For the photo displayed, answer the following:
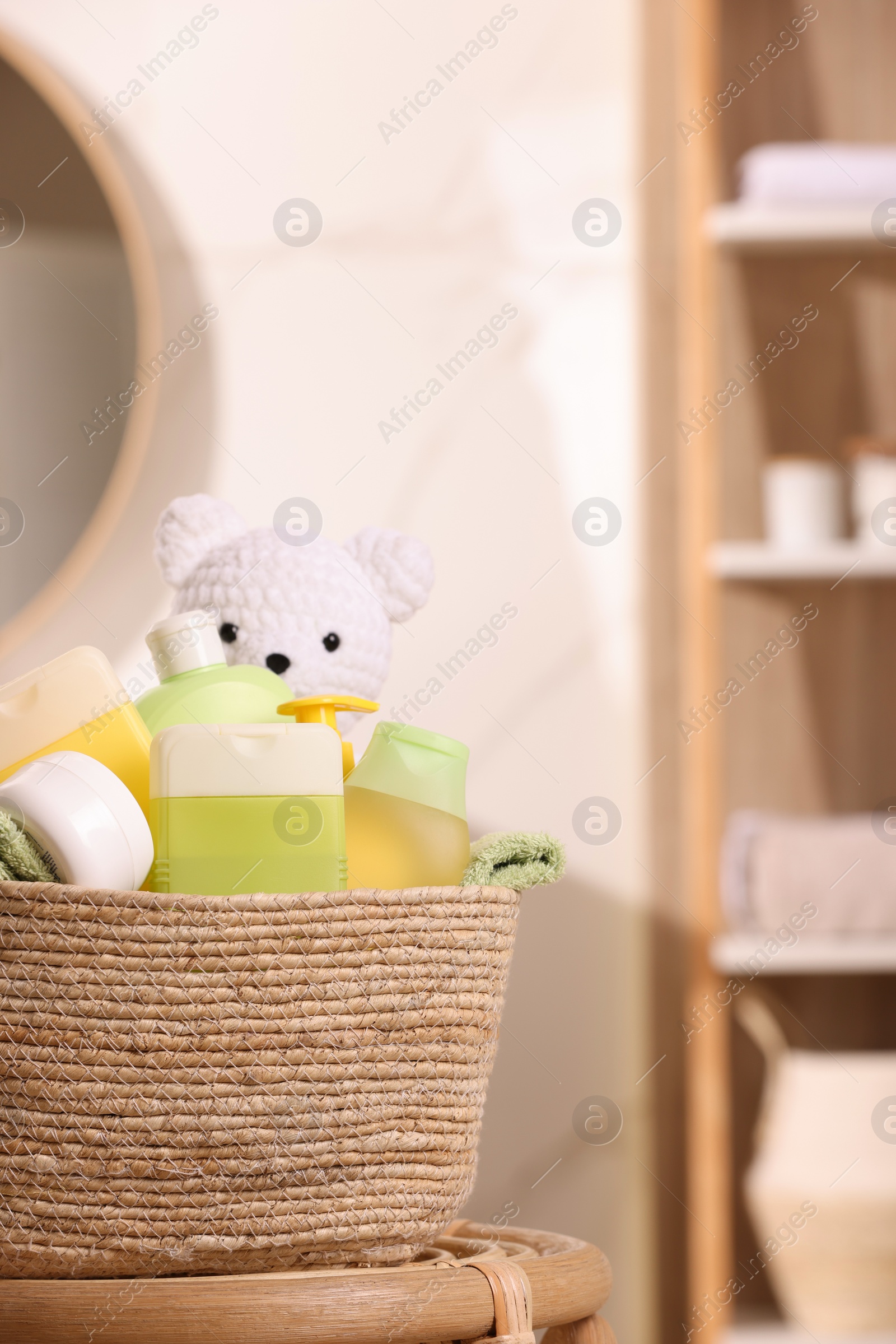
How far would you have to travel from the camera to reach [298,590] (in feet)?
2.29

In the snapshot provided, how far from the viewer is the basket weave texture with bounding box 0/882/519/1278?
0.49 meters

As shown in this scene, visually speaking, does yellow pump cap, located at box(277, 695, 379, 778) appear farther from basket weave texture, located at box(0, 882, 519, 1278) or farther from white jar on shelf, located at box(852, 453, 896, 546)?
white jar on shelf, located at box(852, 453, 896, 546)

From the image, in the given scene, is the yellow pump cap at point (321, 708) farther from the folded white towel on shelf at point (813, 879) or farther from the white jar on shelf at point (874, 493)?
the white jar on shelf at point (874, 493)

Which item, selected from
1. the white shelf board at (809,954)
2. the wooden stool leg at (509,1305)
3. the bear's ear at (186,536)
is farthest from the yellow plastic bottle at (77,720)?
the white shelf board at (809,954)

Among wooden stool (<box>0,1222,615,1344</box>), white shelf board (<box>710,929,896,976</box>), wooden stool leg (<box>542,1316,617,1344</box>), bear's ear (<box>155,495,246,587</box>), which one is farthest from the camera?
white shelf board (<box>710,929,896,976</box>)

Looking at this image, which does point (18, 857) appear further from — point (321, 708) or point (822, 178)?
point (822, 178)

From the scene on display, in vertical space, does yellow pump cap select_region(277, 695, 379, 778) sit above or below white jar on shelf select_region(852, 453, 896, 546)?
below

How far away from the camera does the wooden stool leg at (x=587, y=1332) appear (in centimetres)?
60

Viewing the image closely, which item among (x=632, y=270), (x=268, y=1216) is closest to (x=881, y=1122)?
(x=268, y=1216)

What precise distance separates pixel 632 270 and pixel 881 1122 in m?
0.76

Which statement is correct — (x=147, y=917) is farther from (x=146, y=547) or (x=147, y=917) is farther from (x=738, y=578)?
(x=738, y=578)

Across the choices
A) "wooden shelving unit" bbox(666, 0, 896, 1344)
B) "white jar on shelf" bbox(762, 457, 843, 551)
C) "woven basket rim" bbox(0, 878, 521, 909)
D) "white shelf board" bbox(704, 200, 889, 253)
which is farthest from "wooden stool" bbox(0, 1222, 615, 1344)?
"white shelf board" bbox(704, 200, 889, 253)

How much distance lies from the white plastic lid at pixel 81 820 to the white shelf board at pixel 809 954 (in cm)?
56

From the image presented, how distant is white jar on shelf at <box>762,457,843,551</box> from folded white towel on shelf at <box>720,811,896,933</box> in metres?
0.26
